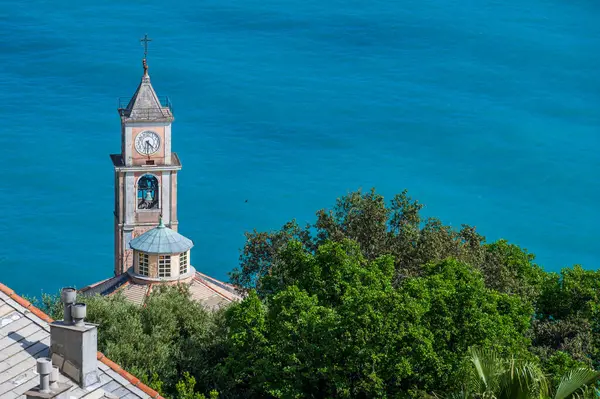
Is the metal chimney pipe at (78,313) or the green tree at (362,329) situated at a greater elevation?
the metal chimney pipe at (78,313)

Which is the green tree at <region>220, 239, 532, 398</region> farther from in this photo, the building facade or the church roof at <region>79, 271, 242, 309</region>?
the building facade

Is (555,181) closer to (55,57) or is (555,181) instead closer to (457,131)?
(457,131)

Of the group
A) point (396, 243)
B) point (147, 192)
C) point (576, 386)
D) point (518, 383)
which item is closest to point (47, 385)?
point (518, 383)

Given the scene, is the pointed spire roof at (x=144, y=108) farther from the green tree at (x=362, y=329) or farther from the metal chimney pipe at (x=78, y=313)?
the metal chimney pipe at (x=78, y=313)

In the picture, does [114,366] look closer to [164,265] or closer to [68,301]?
[68,301]

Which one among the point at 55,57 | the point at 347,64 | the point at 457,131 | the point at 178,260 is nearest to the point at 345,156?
the point at 457,131

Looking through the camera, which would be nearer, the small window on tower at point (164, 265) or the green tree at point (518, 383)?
the green tree at point (518, 383)

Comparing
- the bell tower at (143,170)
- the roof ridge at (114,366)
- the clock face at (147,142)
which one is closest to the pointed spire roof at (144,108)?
the bell tower at (143,170)

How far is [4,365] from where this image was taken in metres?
21.5

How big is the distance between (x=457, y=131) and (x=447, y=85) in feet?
30.4

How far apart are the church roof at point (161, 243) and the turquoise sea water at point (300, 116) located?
35.6 m

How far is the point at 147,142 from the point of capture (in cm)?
5659

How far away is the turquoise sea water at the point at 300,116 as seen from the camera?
9400 cm

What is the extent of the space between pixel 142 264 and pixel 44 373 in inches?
1220
